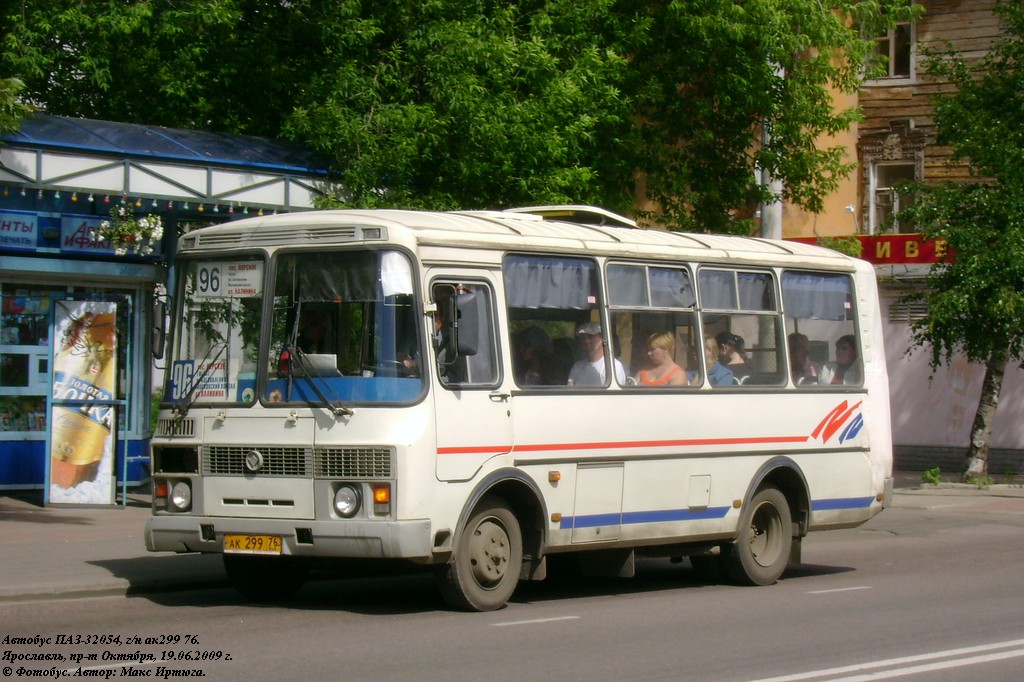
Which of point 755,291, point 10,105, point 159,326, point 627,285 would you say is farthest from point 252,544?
point 10,105

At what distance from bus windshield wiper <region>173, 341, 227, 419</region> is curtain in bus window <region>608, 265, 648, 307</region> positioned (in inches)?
125

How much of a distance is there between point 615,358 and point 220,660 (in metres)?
4.63

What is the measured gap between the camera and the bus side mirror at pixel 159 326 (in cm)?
1126

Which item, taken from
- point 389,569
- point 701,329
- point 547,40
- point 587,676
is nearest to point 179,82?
point 547,40

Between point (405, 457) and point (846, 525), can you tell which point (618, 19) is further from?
point (405, 457)

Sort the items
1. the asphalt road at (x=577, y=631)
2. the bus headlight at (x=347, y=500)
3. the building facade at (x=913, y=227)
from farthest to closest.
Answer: the building facade at (x=913, y=227) < the bus headlight at (x=347, y=500) < the asphalt road at (x=577, y=631)

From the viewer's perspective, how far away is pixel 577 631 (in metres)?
10.2

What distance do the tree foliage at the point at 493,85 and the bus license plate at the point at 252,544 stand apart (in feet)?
26.2

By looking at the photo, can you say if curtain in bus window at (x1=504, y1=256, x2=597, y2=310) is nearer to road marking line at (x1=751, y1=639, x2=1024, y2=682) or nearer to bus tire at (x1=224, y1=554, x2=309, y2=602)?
bus tire at (x1=224, y1=554, x2=309, y2=602)

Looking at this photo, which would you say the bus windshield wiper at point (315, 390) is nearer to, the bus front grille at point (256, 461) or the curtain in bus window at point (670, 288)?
the bus front grille at point (256, 461)

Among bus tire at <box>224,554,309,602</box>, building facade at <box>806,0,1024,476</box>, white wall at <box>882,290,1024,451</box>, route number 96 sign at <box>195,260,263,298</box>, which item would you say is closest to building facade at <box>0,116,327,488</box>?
route number 96 sign at <box>195,260,263,298</box>

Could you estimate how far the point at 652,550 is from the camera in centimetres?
1271

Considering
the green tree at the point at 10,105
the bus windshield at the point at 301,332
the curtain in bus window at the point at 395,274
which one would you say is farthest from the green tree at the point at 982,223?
the bus windshield at the point at 301,332

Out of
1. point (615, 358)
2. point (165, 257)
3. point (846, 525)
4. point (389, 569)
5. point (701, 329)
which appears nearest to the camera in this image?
point (389, 569)
